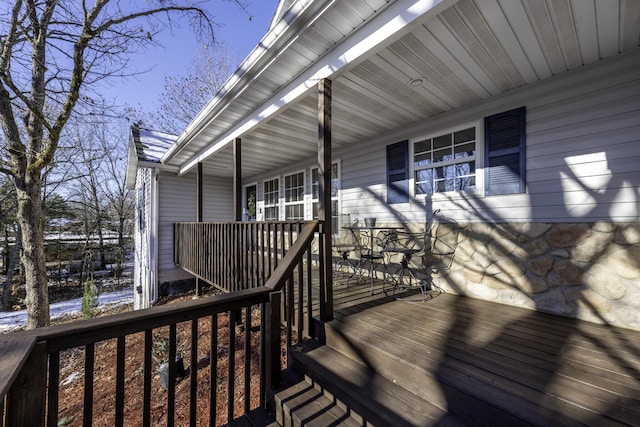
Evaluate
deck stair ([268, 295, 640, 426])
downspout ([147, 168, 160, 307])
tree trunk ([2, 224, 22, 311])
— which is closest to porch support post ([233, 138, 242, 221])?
deck stair ([268, 295, 640, 426])

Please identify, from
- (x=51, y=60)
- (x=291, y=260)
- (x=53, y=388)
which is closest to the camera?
(x=53, y=388)

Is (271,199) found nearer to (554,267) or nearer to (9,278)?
(554,267)


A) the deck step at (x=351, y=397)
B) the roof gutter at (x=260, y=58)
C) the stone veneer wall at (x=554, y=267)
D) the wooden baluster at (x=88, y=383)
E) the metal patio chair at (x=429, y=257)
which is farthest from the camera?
the metal patio chair at (x=429, y=257)

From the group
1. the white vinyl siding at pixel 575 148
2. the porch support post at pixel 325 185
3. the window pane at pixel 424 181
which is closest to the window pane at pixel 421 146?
the window pane at pixel 424 181

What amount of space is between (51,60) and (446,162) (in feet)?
23.9

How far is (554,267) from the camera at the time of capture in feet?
8.88

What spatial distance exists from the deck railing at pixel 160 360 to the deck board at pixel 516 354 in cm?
67

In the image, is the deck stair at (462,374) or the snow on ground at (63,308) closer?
the deck stair at (462,374)

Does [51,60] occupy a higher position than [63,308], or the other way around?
[51,60]

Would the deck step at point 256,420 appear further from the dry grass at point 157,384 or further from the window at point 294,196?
the window at point 294,196

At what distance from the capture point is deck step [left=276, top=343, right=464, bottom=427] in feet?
4.83

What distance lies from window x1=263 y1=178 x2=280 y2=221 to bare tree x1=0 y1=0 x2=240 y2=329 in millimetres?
3790

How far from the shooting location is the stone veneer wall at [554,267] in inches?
93.0

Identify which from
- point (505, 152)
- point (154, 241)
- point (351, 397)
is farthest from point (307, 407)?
point (154, 241)
